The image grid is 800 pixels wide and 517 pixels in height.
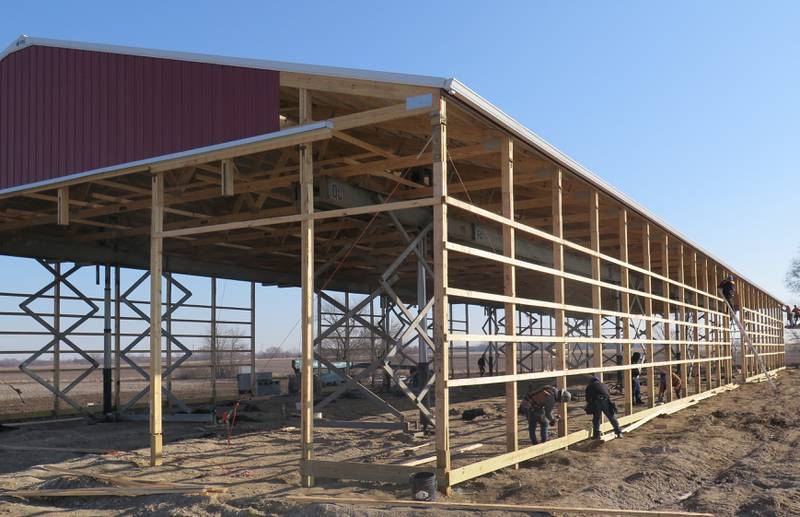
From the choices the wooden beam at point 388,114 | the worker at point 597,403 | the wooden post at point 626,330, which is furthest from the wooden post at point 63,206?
the wooden post at point 626,330

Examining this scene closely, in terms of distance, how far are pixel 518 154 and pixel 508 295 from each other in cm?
272

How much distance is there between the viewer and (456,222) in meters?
16.5

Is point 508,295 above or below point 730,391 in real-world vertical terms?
above

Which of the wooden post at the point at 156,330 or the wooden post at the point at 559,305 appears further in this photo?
the wooden post at the point at 559,305

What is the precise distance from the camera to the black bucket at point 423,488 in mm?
8617

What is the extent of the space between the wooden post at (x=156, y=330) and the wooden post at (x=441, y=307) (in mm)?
4712

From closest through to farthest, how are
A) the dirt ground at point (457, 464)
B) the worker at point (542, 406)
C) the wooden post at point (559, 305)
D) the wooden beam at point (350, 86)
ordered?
the dirt ground at point (457, 464)
the wooden beam at point (350, 86)
the worker at point (542, 406)
the wooden post at point (559, 305)

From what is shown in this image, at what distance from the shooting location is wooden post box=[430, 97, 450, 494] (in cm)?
912

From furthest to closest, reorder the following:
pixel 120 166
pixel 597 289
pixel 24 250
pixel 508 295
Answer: pixel 24 250 → pixel 597 289 → pixel 120 166 → pixel 508 295

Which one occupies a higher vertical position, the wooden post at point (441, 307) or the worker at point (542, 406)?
the wooden post at point (441, 307)

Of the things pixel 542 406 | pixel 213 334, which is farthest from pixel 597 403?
pixel 213 334

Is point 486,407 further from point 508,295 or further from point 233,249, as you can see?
point 508,295

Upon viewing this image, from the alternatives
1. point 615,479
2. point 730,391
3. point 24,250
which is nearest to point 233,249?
point 24,250

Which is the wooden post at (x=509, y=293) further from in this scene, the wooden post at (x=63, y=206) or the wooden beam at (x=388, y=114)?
the wooden post at (x=63, y=206)
